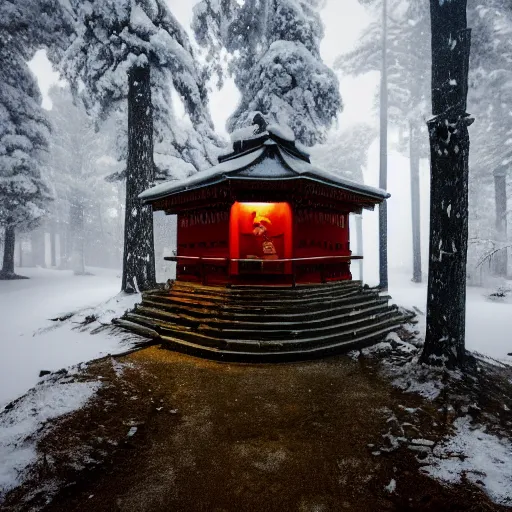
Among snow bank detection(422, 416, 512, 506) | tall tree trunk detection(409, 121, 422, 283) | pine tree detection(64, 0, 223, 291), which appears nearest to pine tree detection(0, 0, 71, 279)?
→ pine tree detection(64, 0, 223, 291)

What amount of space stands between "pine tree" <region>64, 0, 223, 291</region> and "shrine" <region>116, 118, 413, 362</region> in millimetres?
1357

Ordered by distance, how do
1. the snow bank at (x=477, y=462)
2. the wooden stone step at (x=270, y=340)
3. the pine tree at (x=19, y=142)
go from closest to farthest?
the snow bank at (x=477, y=462), the wooden stone step at (x=270, y=340), the pine tree at (x=19, y=142)

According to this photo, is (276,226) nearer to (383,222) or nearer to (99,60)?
(383,222)

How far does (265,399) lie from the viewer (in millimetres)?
4766

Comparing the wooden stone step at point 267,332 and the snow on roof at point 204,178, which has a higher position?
the snow on roof at point 204,178

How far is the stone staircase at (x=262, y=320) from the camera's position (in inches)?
258

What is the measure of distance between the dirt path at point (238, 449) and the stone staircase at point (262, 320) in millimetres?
956

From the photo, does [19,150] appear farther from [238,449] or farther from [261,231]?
[238,449]

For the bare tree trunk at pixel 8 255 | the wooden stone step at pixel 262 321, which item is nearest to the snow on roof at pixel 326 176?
the wooden stone step at pixel 262 321

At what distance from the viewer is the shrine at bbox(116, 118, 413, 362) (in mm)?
6945

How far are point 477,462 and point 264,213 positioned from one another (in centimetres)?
922

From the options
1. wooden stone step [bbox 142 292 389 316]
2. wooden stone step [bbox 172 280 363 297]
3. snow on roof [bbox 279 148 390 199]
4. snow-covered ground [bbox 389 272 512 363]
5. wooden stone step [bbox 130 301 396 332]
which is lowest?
snow-covered ground [bbox 389 272 512 363]

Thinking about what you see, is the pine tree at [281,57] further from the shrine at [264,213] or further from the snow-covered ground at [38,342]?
the snow-covered ground at [38,342]

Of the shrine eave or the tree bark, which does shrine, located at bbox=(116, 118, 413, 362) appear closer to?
the shrine eave
